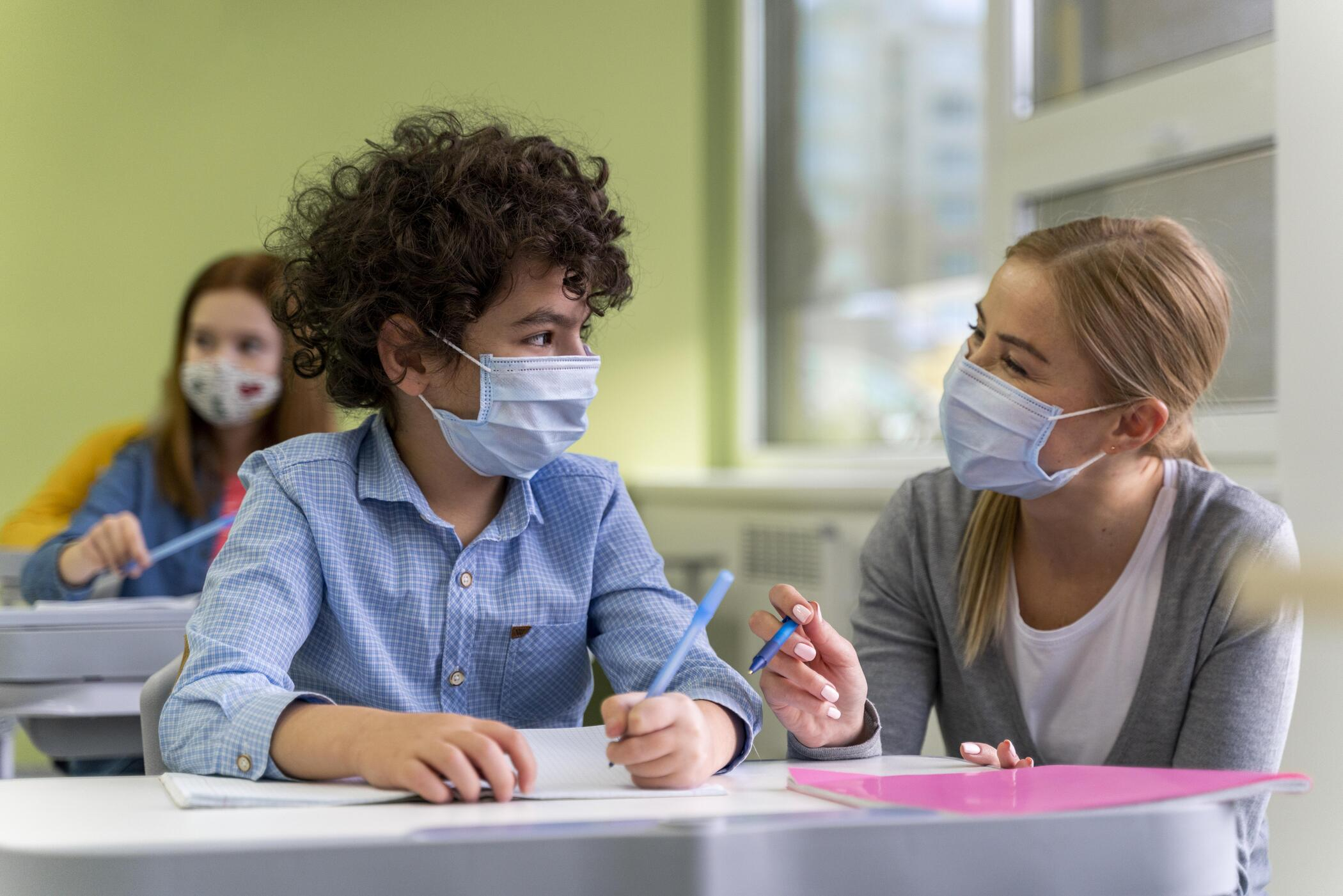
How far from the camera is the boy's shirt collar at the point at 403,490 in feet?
3.61

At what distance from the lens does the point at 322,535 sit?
1.05 m

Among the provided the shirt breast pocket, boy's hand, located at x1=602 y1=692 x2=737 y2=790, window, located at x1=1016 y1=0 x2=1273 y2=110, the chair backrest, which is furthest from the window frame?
the chair backrest

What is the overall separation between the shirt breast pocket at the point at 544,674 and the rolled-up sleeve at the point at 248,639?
0.60 feet

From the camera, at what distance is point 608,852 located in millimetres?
609

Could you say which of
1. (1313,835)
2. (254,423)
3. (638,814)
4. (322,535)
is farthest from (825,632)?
(254,423)

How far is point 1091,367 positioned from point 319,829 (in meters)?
0.95

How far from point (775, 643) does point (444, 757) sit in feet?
0.94

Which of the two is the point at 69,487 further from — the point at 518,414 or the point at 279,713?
the point at 279,713

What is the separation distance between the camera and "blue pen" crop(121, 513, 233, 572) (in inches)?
71.0

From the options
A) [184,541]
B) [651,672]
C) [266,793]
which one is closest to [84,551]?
[184,541]

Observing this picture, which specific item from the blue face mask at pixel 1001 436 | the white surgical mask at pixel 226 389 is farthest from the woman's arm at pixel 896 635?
the white surgical mask at pixel 226 389

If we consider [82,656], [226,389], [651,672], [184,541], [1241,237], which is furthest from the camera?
[226,389]

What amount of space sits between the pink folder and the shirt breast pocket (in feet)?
1.11

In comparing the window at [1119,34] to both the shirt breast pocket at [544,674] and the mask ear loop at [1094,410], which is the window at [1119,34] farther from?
the shirt breast pocket at [544,674]
